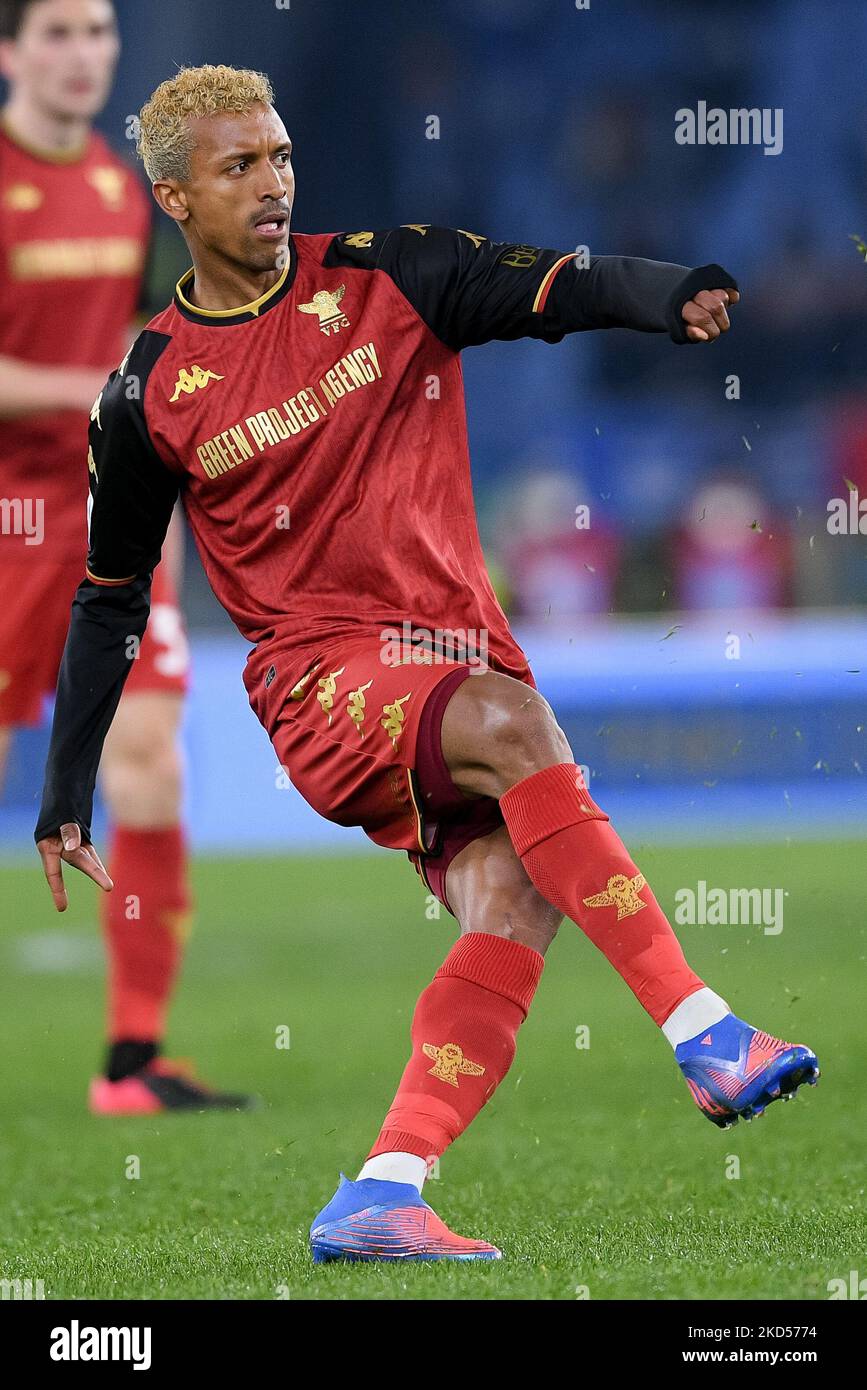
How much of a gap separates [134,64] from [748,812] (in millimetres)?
5904

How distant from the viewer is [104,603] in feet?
10.3

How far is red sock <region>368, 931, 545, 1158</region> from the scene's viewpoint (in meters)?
2.85

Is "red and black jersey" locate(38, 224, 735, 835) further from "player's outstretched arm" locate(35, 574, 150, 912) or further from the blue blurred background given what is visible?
the blue blurred background

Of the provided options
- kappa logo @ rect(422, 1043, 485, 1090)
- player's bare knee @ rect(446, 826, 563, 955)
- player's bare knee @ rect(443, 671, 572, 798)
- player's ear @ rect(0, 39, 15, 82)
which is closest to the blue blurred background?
player's ear @ rect(0, 39, 15, 82)

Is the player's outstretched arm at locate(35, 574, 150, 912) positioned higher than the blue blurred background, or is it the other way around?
the blue blurred background

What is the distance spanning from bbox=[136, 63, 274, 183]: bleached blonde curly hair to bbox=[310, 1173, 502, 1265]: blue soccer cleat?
153cm

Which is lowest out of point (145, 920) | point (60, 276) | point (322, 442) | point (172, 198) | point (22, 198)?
point (145, 920)

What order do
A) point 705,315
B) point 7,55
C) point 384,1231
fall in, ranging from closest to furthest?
point 705,315
point 384,1231
point 7,55

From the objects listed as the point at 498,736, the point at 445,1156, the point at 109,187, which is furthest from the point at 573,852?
the point at 109,187

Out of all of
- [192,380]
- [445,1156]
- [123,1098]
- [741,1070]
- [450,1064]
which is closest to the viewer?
[741,1070]

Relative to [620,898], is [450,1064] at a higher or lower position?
lower

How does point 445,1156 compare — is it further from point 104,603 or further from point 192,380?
point 192,380

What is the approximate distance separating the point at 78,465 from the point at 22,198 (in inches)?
31.7

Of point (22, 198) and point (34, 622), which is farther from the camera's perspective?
point (22, 198)
